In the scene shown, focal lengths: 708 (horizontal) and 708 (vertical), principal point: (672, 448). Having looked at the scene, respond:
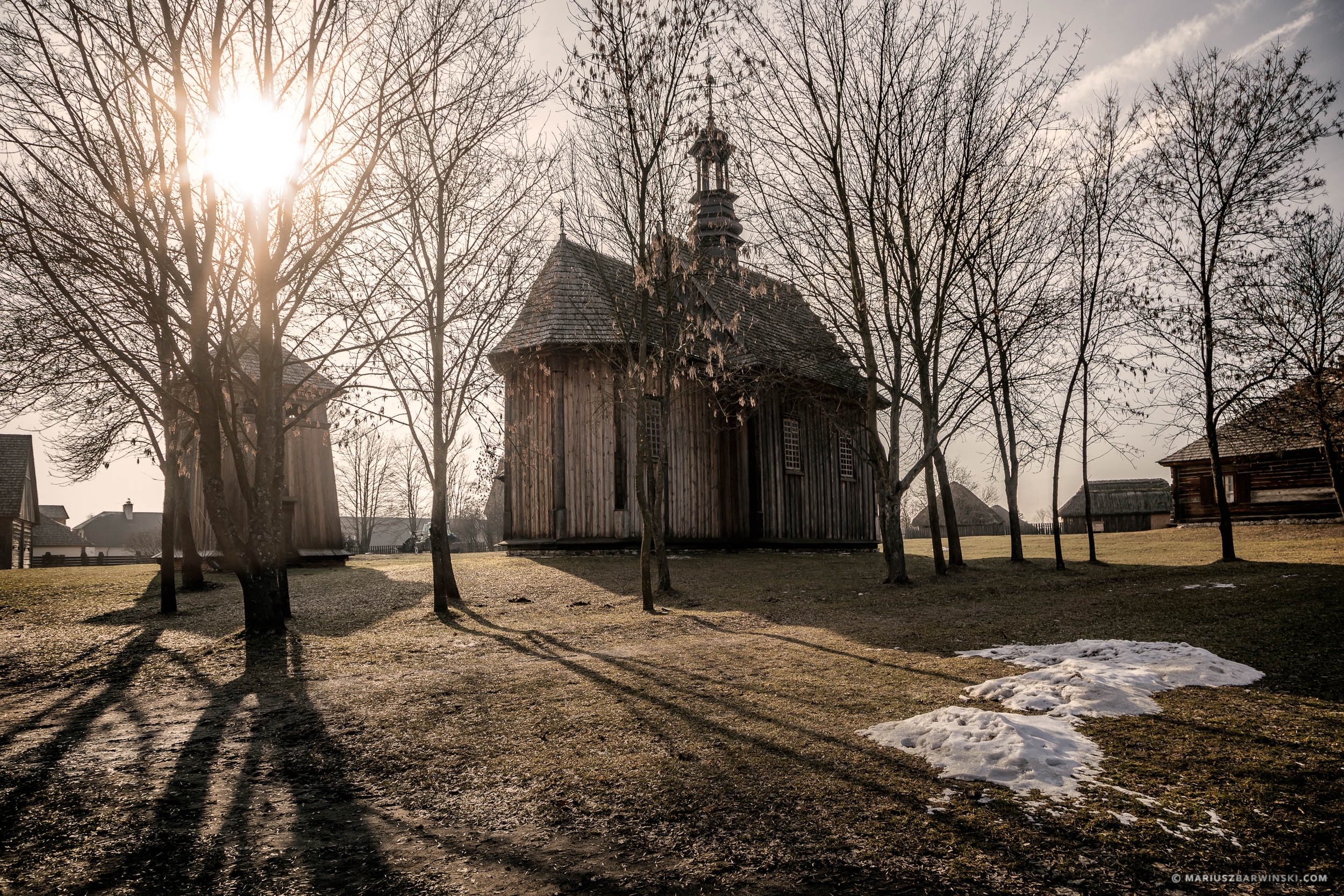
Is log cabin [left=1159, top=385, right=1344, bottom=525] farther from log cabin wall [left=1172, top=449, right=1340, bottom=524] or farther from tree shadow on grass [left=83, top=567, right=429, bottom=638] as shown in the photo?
tree shadow on grass [left=83, top=567, right=429, bottom=638]

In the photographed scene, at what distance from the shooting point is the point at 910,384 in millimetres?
15148

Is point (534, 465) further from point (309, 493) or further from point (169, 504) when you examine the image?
point (309, 493)

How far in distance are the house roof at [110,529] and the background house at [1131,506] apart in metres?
91.6

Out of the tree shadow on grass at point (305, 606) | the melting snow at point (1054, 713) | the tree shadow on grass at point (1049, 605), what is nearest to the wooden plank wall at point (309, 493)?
the tree shadow on grass at point (305, 606)

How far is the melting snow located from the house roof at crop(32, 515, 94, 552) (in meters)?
64.9

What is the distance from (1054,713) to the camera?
4.82 m

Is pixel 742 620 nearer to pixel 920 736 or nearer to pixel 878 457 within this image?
pixel 878 457

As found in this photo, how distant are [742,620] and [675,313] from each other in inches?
224

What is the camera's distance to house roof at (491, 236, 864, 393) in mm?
15227

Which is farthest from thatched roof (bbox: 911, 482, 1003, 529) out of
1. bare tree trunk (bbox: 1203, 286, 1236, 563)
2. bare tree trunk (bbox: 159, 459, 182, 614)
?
bare tree trunk (bbox: 159, 459, 182, 614)

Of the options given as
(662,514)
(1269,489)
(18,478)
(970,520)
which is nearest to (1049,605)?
(662,514)

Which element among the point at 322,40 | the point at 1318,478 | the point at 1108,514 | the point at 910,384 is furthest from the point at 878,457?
the point at 1108,514

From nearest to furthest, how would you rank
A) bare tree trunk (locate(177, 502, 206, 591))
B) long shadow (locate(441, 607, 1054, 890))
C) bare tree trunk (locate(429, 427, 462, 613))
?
long shadow (locate(441, 607, 1054, 890)) → bare tree trunk (locate(429, 427, 462, 613)) → bare tree trunk (locate(177, 502, 206, 591))

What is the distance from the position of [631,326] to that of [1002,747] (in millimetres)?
13464
